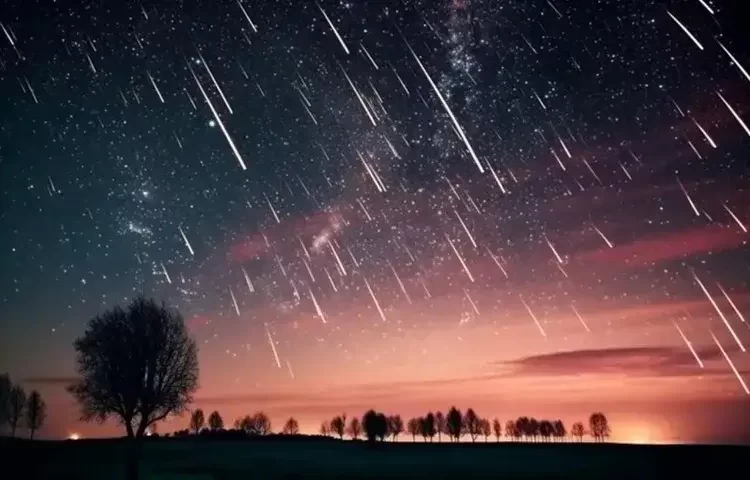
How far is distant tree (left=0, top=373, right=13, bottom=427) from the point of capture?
104 m

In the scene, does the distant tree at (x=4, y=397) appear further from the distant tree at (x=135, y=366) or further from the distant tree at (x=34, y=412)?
the distant tree at (x=135, y=366)

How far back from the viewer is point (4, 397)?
106188 millimetres

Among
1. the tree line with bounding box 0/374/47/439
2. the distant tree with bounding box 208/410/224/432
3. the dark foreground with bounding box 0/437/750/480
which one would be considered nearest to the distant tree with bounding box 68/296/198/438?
the dark foreground with bounding box 0/437/750/480

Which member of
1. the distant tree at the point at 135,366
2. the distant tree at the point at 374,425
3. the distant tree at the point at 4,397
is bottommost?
the distant tree at the point at 374,425

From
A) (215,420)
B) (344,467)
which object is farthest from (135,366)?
(215,420)

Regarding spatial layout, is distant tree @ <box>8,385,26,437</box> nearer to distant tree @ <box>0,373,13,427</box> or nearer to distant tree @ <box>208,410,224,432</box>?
distant tree @ <box>0,373,13,427</box>

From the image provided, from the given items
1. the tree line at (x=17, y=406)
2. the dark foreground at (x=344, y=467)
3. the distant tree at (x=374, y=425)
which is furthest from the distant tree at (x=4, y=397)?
the dark foreground at (x=344, y=467)

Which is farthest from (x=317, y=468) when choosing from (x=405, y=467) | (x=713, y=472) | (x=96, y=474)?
(x=713, y=472)

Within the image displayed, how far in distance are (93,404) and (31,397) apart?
90261mm

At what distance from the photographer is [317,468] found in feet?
121

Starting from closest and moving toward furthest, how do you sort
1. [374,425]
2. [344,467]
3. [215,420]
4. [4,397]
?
1. [344,467]
2. [4,397]
3. [374,425]
4. [215,420]

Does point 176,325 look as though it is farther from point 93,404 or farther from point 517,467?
point 517,467

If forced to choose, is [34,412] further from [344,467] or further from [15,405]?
[344,467]

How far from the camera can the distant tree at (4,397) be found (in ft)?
343
